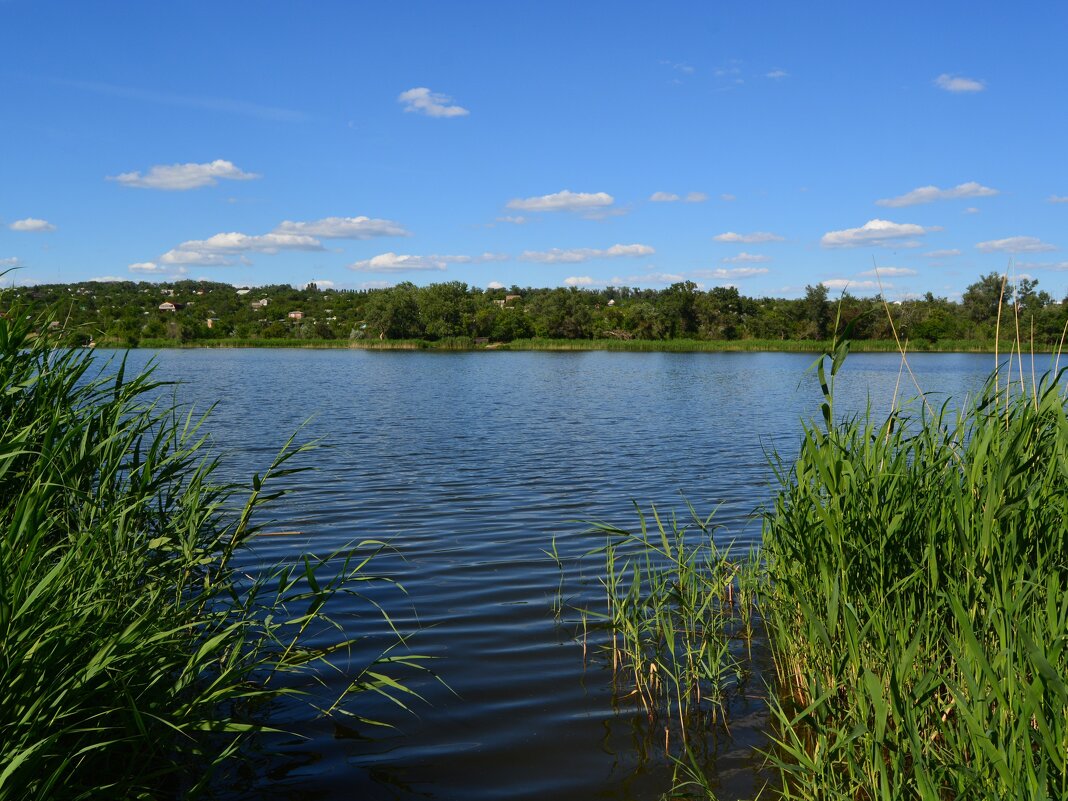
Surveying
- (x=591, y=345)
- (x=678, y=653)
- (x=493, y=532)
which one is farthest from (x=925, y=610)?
(x=591, y=345)

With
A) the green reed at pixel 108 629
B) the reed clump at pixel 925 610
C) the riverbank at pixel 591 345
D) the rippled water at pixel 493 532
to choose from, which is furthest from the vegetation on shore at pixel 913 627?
the riverbank at pixel 591 345

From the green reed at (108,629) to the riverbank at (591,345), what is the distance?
79.0m

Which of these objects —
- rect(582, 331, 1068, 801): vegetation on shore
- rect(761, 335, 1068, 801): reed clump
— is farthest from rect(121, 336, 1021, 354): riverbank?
rect(761, 335, 1068, 801): reed clump

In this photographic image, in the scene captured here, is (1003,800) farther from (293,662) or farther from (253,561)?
(253,561)

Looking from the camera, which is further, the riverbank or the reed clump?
the riverbank

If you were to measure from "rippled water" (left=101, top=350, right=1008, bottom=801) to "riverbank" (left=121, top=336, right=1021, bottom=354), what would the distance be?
176 ft

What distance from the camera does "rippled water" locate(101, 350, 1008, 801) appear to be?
474 centimetres

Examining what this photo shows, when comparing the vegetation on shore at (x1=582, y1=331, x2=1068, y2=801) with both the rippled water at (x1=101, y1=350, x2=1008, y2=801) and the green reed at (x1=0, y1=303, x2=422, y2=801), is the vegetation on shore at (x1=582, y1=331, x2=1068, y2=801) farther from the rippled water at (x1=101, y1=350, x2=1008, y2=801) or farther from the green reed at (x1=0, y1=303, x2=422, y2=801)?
the green reed at (x1=0, y1=303, x2=422, y2=801)

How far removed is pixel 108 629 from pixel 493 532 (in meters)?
6.84

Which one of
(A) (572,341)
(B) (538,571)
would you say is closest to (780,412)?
(B) (538,571)

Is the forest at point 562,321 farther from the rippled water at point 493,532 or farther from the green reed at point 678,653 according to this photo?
the green reed at point 678,653

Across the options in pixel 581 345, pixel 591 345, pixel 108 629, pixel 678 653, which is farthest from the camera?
pixel 581 345

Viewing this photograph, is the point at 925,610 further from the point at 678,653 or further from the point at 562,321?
the point at 562,321

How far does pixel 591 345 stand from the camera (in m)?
87.9
